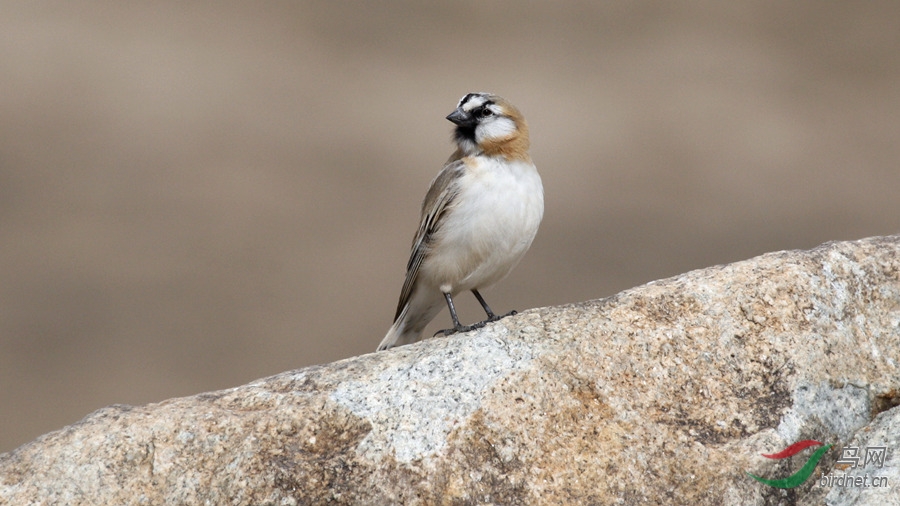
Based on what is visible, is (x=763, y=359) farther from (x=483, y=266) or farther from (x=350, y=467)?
(x=483, y=266)

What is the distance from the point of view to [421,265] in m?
6.70

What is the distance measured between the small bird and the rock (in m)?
1.63

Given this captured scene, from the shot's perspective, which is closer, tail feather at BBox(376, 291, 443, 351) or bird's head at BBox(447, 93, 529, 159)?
bird's head at BBox(447, 93, 529, 159)

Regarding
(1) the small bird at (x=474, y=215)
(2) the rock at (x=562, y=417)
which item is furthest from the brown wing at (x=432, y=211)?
(2) the rock at (x=562, y=417)

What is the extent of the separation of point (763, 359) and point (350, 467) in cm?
185

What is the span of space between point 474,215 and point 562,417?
2.32 m

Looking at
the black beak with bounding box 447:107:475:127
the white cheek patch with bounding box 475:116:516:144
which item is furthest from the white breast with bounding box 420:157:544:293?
the black beak with bounding box 447:107:475:127

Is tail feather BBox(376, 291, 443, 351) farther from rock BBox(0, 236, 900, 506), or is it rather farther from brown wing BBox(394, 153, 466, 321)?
rock BBox(0, 236, 900, 506)

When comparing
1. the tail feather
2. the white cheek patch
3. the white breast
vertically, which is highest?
the white cheek patch

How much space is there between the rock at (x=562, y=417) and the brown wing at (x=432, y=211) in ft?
6.24

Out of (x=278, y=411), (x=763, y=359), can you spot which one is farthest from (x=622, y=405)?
(x=278, y=411)

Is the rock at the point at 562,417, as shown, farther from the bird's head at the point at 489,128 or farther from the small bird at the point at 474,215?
the bird's head at the point at 489,128

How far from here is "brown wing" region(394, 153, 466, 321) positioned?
21.6 ft

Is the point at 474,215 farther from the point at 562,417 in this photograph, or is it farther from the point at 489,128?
the point at 562,417
